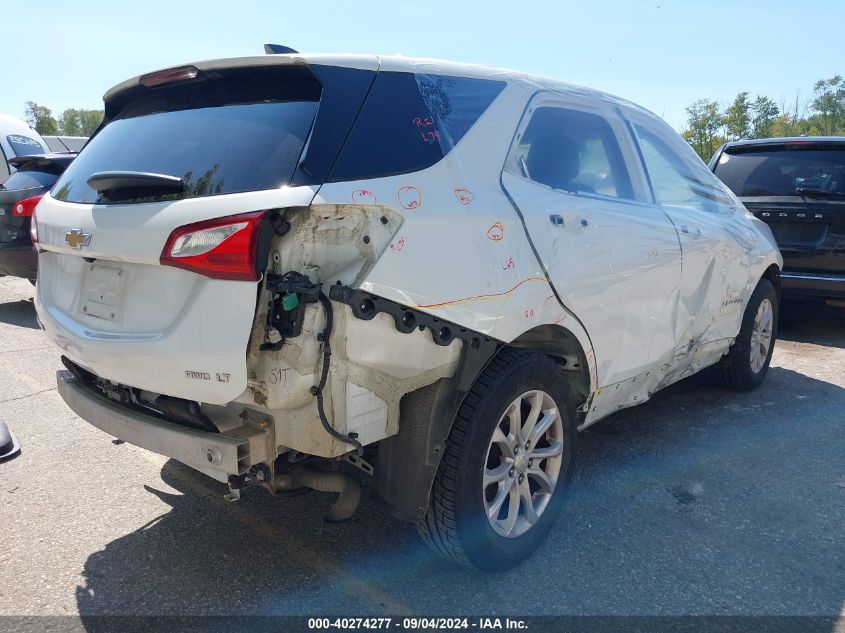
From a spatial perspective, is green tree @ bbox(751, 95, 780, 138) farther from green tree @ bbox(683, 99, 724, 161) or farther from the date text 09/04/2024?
the date text 09/04/2024

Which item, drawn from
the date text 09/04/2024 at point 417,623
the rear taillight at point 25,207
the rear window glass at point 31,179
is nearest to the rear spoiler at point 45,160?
the rear window glass at point 31,179

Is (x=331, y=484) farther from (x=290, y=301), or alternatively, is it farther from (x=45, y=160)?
(x=45, y=160)

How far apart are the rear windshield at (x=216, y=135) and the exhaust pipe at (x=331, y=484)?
1025 mm

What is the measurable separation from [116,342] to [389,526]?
1.51 metres

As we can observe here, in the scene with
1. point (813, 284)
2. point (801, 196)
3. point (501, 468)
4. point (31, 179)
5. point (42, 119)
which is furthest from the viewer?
point (42, 119)

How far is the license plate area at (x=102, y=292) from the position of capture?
239cm

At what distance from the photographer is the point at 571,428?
122 inches

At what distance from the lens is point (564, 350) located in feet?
10.3

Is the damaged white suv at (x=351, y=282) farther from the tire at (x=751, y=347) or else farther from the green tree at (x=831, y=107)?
the green tree at (x=831, y=107)

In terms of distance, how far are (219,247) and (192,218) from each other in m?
0.15

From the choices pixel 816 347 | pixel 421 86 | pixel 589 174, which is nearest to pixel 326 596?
pixel 421 86

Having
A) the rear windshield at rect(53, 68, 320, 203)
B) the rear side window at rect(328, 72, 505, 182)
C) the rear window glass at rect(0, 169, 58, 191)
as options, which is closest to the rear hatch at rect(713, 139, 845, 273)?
the rear side window at rect(328, 72, 505, 182)

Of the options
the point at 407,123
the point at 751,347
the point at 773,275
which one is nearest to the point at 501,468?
the point at 407,123

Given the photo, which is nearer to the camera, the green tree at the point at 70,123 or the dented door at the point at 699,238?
the dented door at the point at 699,238
